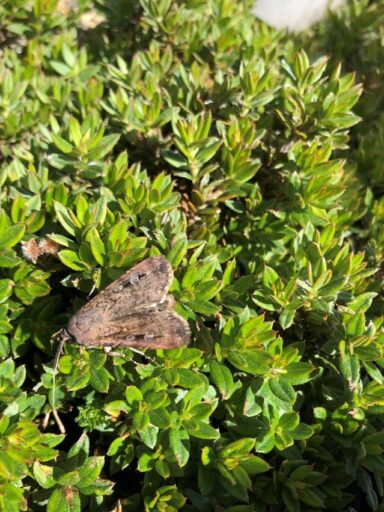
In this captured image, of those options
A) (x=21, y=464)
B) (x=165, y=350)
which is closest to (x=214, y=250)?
(x=165, y=350)

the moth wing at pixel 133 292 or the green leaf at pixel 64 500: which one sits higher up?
the moth wing at pixel 133 292

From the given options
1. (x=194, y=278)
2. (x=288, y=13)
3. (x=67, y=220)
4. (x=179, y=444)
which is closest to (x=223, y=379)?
(x=179, y=444)

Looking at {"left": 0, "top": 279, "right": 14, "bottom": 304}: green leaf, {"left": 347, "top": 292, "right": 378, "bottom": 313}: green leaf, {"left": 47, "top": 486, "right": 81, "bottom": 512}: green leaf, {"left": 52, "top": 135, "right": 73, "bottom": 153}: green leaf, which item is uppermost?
{"left": 52, "top": 135, "right": 73, "bottom": 153}: green leaf

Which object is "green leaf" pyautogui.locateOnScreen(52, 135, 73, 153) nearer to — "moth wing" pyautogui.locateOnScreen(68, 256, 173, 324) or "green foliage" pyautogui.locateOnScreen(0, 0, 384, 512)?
"green foliage" pyautogui.locateOnScreen(0, 0, 384, 512)

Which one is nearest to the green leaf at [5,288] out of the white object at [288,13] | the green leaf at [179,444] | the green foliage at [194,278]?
the green foliage at [194,278]

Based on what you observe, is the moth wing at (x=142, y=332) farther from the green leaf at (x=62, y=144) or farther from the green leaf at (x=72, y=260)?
the green leaf at (x=62, y=144)

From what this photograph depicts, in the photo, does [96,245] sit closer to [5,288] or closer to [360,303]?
[5,288]

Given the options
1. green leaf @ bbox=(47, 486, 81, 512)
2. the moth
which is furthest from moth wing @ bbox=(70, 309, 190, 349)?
green leaf @ bbox=(47, 486, 81, 512)
